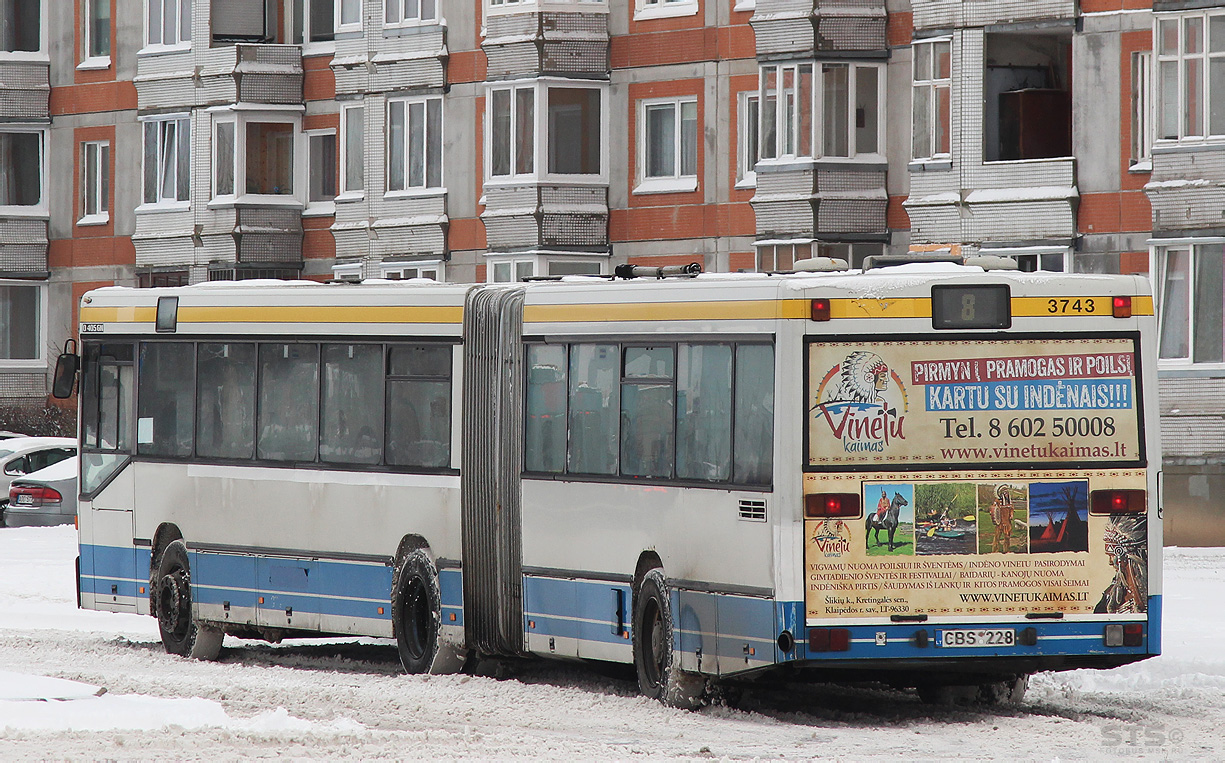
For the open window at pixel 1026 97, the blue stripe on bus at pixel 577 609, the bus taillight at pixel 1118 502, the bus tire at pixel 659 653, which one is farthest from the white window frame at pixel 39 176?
the bus taillight at pixel 1118 502

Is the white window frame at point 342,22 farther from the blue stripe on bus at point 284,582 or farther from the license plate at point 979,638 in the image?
the license plate at point 979,638

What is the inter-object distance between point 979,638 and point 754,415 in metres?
1.79

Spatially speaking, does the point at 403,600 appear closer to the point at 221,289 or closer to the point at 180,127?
the point at 221,289

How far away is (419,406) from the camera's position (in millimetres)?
16000

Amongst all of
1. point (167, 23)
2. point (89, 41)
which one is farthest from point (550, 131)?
point (89, 41)

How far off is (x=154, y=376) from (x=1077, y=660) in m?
8.50

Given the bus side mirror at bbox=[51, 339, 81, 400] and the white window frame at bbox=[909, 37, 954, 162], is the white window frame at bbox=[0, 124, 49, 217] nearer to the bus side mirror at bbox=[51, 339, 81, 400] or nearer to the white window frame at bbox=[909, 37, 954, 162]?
the white window frame at bbox=[909, 37, 954, 162]

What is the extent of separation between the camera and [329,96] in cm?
4297

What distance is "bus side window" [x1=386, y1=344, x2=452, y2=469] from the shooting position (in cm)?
1581

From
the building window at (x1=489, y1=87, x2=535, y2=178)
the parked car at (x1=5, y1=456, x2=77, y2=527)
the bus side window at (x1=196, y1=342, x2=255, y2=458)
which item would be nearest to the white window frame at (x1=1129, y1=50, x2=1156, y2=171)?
the building window at (x1=489, y1=87, x2=535, y2=178)

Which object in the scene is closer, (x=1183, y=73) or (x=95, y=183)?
(x=1183, y=73)

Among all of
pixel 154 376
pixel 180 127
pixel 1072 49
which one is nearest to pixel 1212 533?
pixel 1072 49

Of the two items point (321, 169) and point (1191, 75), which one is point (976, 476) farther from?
point (321, 169)

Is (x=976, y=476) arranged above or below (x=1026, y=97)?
below
